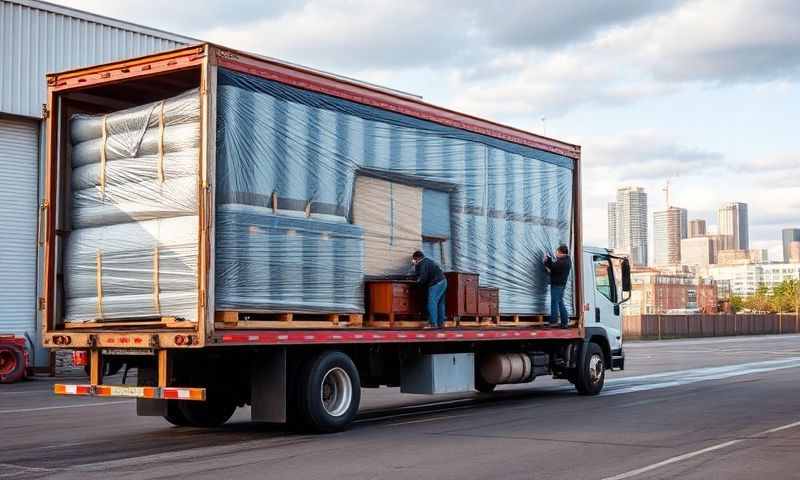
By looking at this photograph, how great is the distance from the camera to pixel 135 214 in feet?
39.0

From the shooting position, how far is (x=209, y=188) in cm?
1106

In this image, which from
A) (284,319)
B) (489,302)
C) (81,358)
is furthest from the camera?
(489,302)

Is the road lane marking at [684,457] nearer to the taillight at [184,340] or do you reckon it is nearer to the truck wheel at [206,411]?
the taillight at [184,340]

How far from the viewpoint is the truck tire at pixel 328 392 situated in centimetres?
1200

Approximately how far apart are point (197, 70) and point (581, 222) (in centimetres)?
912

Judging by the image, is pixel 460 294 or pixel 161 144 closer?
pixel 161 144

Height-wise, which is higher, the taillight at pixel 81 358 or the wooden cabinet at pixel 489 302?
the wooden cabinet at pixel 489 302

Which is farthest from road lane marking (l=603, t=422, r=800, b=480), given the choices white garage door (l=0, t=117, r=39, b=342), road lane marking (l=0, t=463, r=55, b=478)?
white garage door (l=0, t=117, r=39, b=342)

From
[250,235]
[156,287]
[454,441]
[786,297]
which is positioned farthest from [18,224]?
[786,297]

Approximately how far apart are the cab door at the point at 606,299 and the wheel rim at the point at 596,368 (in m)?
0.59

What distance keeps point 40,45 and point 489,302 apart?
18187mm

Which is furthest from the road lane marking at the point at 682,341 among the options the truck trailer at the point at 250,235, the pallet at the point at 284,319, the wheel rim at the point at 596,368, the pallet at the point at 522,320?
the pallet at the point at 284,319

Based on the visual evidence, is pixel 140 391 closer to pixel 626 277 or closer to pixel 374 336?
pixel 374 336

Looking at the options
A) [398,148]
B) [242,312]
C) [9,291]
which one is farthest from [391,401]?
[9,291]
